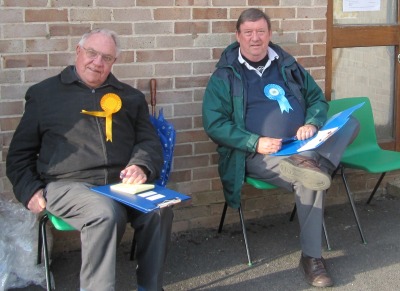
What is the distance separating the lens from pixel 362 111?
5.26 metres

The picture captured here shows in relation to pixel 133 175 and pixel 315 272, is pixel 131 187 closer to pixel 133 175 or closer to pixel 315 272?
pixel 133 175

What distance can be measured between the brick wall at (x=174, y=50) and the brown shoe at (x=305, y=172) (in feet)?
3.18

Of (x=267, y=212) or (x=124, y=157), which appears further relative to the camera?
(x=267, y=212)

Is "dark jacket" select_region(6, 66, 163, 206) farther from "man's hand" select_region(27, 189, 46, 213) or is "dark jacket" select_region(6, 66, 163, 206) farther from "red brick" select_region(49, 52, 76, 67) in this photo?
"red brick" select_region(49, 52, 76, 67)

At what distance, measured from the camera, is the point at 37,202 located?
3.64 m

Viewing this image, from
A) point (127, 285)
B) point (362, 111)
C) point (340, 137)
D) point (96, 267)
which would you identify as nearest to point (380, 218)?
point (362, 111)

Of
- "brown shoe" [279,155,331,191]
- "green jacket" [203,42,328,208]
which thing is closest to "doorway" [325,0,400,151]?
"green jacket" [203,42,328,208]

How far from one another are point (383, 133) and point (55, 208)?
3.29 metres

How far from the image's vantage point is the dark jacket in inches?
147

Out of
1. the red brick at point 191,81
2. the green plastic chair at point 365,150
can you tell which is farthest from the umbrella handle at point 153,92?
the green plastic chair at point 365,150

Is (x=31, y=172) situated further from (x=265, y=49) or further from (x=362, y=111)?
(x=362, y=111)

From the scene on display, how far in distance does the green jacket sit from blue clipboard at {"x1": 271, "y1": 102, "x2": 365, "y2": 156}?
0.55 feet

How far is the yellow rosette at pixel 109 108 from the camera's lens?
3807 mm

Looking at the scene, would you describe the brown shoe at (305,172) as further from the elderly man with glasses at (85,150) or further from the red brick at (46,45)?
the red brick at (46,45)
